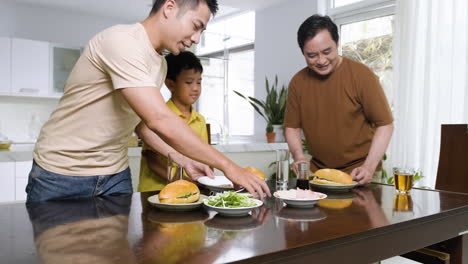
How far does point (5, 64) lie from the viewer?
16.5 feet

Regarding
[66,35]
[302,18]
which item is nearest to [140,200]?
[302,18]

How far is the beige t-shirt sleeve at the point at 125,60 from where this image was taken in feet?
3.78

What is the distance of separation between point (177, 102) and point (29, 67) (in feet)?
13.5

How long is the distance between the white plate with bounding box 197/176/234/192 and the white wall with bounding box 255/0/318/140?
3.23 meters

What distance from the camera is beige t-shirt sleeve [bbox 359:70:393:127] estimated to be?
6.58ft

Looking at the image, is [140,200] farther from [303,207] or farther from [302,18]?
[302,18]

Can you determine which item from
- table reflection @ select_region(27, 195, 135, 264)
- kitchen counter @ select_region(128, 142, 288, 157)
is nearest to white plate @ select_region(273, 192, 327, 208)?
table reflection @ select_region(27, 195, 135, 264)

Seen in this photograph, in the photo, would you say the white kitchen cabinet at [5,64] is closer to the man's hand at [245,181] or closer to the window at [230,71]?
the window at [230,71]

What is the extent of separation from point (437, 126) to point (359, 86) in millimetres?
1630

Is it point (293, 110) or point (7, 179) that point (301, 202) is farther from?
point (7, 179)

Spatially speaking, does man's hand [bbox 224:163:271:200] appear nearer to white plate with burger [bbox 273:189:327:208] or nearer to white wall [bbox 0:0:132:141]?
white plate with burger [bbox 273:189:327:208]

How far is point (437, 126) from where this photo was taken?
10.8 ft

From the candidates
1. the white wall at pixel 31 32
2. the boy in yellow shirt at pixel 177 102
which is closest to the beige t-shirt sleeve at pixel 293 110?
the boy in yellow shirt at pixel 177 102

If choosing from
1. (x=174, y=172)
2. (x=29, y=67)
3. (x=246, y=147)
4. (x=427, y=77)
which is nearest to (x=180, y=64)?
(x=174, y=172)
